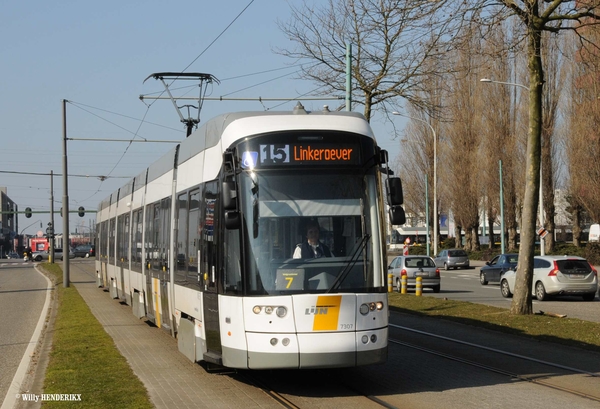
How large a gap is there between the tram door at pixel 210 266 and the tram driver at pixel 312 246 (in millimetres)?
1181

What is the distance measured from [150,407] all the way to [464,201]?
55.3m

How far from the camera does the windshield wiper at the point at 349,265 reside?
9555mm

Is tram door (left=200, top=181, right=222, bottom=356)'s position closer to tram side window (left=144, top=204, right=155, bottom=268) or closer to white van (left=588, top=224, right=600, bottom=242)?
tram side window (left=144, top=204, right=155, bottom=268)

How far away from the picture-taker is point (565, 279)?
27172 millimetres

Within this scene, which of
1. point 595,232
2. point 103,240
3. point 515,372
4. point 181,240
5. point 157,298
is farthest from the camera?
point 595,232

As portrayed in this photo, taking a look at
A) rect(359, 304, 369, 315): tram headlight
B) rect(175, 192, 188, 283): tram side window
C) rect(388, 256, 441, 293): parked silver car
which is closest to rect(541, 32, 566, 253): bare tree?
rect(388, 256, 441, 293): parked silver car

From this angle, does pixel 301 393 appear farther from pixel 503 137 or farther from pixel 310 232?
pixel 503 137

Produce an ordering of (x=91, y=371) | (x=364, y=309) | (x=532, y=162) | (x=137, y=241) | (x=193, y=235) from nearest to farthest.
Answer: (x=364, y=309)
(x=91, y=371)
(x=193, y=235)
(x=532, y=162)
(x=137, y=241)

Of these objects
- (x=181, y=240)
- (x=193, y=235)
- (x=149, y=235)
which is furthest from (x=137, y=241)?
(x=193, y=235)

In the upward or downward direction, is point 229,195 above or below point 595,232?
above

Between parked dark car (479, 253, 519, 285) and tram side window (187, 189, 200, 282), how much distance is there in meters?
25.9

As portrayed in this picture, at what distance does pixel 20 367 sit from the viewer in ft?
42.1

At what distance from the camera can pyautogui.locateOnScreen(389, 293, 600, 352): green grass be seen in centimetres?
1512

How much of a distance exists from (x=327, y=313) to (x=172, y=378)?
2.98 metres
